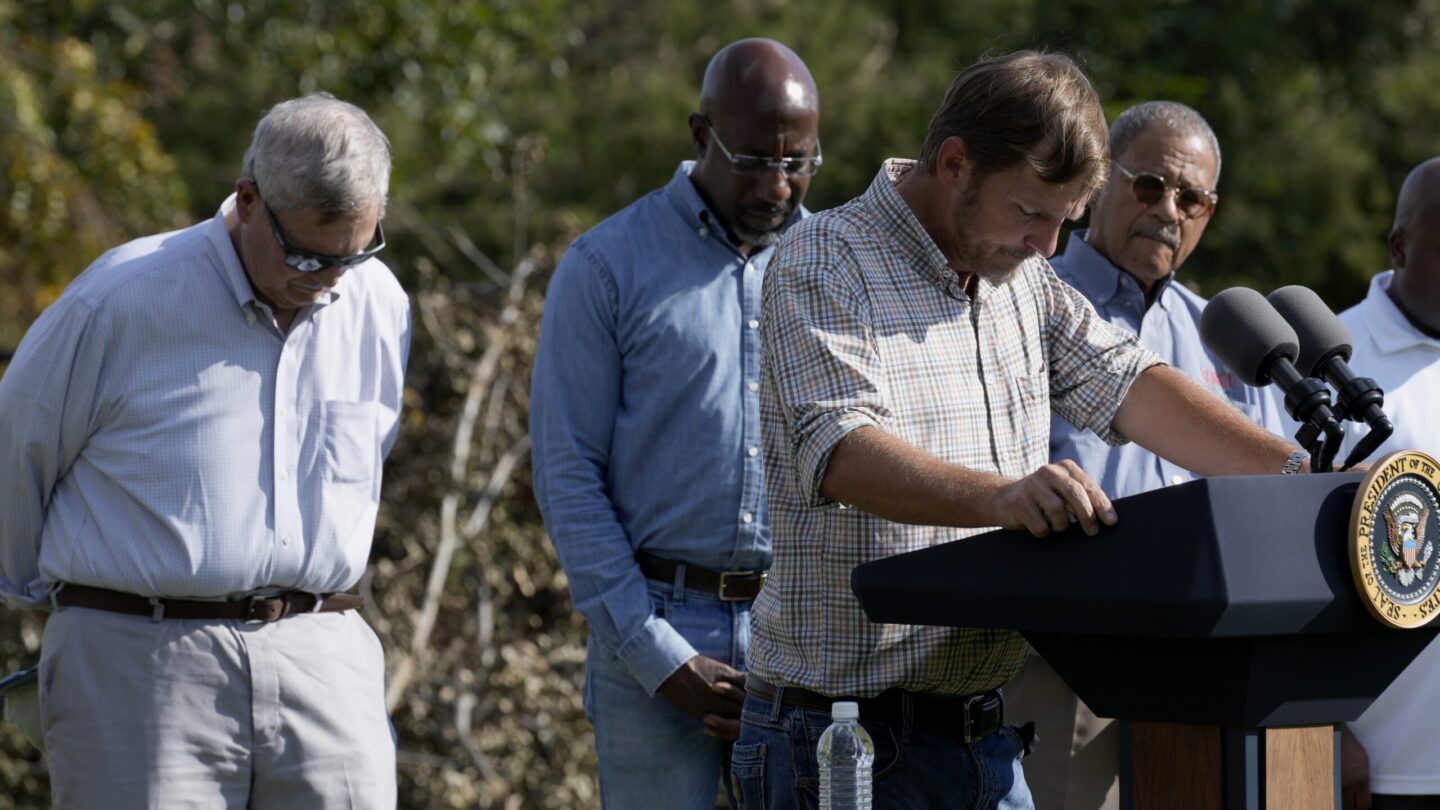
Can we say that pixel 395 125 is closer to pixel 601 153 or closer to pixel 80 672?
pixel 601 153

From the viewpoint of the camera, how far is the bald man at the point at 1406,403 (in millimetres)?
3803

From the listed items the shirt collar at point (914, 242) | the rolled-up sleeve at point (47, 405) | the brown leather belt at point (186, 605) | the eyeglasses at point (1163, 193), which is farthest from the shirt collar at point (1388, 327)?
the rolled-up sleeve at point (47, 405)

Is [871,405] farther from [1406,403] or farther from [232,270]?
[1406,403]

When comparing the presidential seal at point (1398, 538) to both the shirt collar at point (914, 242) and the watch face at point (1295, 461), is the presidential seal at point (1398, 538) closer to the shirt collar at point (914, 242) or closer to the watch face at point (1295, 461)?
the watch face at point (1295, 461)

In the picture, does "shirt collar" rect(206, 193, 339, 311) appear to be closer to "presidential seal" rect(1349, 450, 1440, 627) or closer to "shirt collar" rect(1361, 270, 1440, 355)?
"presidential seal" rect(1349, 450, 1440, 627)

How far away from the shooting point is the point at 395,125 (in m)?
12.8

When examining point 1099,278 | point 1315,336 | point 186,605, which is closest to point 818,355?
A: point 1315,336

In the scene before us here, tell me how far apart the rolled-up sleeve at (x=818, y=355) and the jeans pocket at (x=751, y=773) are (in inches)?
17.5

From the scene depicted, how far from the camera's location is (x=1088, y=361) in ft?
9.70

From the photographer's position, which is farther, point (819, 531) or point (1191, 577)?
point (819, 531)

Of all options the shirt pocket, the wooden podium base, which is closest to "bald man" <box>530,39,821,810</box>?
the shirt pocket

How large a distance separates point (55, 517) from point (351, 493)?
1.82ft

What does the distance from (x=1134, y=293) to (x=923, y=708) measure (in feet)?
5.11

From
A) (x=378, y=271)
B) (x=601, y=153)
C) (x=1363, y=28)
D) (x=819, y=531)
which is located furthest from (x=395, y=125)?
(x=819, y=531)
